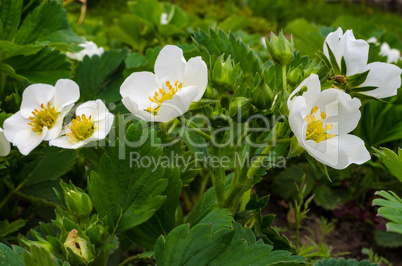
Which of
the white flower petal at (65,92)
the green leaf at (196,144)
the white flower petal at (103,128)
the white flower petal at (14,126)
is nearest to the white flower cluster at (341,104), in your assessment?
the green leaf at (196,144)

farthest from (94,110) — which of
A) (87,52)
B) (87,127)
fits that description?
(87,52)

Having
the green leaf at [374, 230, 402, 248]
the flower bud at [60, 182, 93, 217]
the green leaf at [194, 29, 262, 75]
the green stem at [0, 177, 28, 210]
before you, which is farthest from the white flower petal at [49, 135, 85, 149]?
the green leaf at [374, 230, 402, 248]

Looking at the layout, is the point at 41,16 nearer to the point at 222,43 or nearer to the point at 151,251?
the point at 222,43

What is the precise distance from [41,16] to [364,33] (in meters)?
1.44

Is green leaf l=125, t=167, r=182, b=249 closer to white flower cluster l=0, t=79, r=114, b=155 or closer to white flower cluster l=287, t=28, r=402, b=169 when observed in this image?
white flower cluster l=0, t=79, r=114, b=155

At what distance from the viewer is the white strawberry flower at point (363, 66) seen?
2.82 ft

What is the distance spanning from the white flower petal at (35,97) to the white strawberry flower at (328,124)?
22.6 inches

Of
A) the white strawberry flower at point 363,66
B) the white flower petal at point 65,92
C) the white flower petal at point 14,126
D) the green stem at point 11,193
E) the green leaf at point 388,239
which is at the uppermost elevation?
the white strawberry flower at point 363,66

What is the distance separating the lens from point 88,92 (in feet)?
4.30

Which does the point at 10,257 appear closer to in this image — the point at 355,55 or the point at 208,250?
the point at 208,250

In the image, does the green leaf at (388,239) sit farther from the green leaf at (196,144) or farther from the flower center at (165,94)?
the flower center at (165,94)

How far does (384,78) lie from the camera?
88 cm

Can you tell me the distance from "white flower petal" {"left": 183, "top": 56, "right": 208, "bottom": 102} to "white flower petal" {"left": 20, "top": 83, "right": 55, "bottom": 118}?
35 centimetres

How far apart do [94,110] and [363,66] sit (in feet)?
1.93
